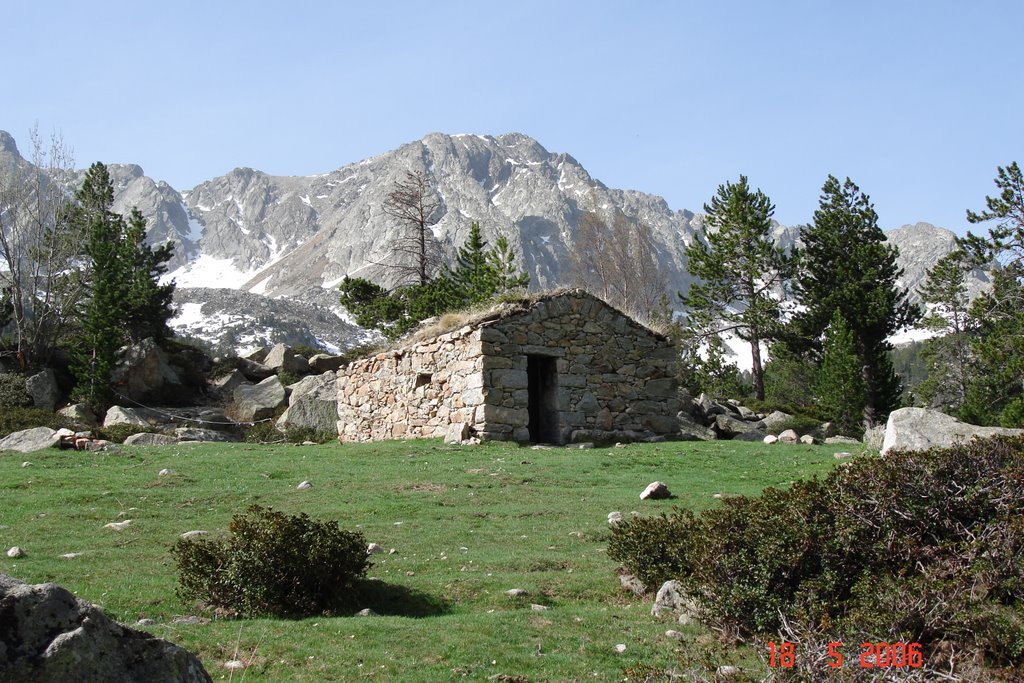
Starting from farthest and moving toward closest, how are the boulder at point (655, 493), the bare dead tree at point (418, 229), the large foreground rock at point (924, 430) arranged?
the bare dead tree at point (418, 229)
the boulder at point (655, 493)
the large foreground rock at point (924, 430)

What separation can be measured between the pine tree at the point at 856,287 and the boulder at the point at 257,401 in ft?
76.5

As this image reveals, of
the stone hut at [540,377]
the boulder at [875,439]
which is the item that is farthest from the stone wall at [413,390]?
the boulder at [875,439]

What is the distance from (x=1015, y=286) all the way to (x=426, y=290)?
76.8ft

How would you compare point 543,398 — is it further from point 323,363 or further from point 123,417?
point 323,363

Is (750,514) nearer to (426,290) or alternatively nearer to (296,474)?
(296,474)

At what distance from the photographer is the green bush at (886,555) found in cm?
552

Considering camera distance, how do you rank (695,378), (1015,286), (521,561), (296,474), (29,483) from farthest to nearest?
1. (695,378)
2. (1015,286)
3. (296,474)
4. (29,483)
5. (521,561)

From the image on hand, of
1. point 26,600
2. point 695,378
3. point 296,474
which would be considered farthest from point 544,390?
point 695,378

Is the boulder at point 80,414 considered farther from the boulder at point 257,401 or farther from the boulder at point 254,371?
the boulder at point 254,371

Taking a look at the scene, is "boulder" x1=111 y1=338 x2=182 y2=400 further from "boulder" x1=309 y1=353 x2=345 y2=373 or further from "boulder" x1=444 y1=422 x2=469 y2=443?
"boulder" x1=444 y1=422 x2=469 y2=443

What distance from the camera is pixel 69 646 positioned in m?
3.47

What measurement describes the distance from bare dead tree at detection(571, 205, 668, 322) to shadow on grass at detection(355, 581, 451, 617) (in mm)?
45499

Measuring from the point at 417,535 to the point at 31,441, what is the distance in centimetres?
1262

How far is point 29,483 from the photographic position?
13.8m
